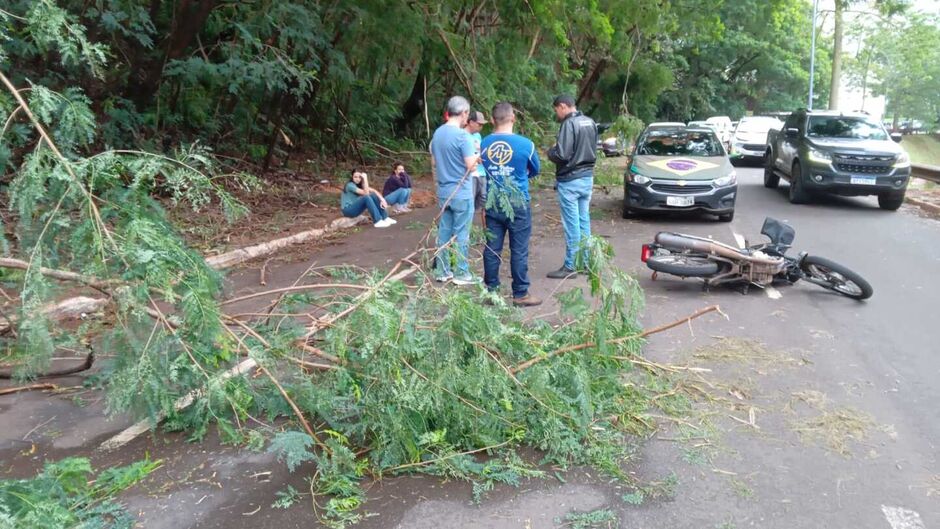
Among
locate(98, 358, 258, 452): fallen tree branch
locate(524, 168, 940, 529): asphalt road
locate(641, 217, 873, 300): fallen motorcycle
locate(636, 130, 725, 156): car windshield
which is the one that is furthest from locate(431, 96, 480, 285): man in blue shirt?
locate(636, 130, 725, 156): car windshield

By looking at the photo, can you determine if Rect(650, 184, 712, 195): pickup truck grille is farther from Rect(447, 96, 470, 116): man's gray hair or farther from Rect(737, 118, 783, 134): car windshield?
Rect(737, 118, 783, 134): car windshield

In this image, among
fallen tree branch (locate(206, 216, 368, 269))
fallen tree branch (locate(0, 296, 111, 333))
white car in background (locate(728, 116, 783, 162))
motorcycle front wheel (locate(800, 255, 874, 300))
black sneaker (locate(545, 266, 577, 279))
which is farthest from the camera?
white car in background (locate(728, 116, 783, 162))

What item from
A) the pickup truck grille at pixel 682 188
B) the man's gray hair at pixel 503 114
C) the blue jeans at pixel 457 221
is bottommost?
the pickup truck grille at pixel 682 188

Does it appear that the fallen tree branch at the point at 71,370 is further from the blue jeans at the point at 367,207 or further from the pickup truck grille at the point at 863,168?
the pickup truck grille at the point at 863,168

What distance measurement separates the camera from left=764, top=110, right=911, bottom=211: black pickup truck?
43.8 feet

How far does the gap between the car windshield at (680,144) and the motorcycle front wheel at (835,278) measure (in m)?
5.25

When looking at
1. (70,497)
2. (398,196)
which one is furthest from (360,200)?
(70,497)

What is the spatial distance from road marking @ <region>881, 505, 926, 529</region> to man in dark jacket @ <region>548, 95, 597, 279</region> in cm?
469

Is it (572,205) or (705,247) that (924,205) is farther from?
(572,205)

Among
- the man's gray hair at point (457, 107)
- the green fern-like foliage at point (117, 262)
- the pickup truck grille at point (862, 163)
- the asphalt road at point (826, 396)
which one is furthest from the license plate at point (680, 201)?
the green fern-like foliage at point (117, 262)

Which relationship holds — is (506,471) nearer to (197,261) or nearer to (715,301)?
(197,261)

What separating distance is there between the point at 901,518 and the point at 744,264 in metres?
4.18

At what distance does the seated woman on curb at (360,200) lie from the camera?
11680mm

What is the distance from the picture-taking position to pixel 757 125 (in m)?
25.0
